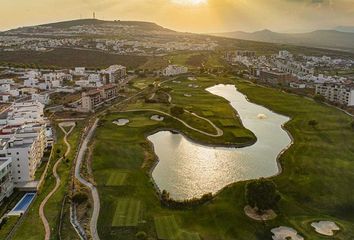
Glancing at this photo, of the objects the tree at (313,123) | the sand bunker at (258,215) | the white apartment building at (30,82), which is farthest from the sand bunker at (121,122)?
the white apartment building at (30,82)

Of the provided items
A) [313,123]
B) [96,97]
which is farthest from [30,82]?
[313,123]

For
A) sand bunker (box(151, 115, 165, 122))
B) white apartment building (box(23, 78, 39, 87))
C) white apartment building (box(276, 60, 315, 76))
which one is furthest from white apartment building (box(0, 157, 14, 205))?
white apartment building (box(276, 60, 315, 76))

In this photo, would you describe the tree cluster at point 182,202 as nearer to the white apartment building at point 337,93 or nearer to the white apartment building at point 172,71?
the white apartment building at point 337,93

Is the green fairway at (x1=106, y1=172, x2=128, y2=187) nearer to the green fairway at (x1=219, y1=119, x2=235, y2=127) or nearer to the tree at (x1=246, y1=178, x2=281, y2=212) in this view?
the tree at (x1=246, y1=178, x2=281, y2=212)

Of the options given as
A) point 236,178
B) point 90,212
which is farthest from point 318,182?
point 90,212

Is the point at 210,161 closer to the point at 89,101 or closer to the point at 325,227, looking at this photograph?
the point at 325,227

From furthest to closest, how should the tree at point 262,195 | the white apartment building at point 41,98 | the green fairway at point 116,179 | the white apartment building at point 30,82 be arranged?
1. the white apartment building at point 30,82
2. the white apartment building at point 41,98
3. the green fairway at point 116,179
4. the tree at point 262,195

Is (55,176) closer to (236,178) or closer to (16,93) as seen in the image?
(236,178)
